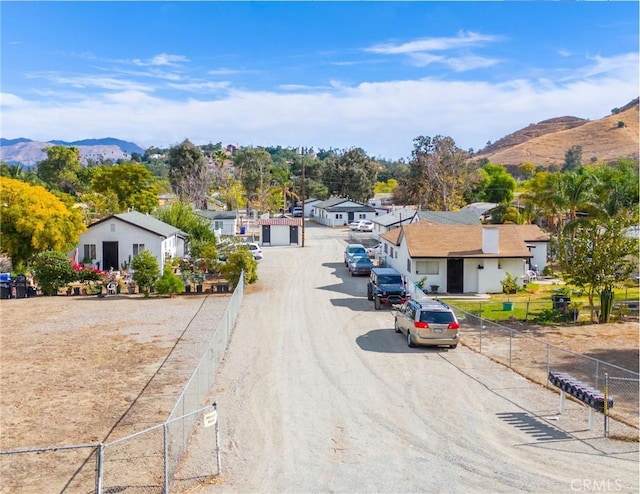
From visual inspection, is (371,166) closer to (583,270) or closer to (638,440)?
(583,270)

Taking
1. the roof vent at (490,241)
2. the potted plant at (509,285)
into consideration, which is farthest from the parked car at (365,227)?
the potted plant at (509,285)

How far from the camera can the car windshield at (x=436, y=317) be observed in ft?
79.8

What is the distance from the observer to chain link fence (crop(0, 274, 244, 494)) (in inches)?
Answer: 493

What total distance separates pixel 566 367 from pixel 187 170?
101779mm

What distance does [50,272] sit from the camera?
41.2 m

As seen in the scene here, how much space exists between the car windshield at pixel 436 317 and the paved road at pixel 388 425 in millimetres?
1172

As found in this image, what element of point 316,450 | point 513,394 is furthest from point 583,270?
point 316,450

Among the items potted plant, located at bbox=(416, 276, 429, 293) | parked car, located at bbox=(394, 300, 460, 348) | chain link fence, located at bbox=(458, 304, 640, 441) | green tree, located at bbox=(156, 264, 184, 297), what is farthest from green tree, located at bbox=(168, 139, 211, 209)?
parked car, located at bbox=(394, 300, 460, 348)

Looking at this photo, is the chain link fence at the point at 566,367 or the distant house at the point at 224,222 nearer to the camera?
the chain link fence at the point at 566,367

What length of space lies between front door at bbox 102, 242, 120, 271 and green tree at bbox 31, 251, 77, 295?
7.00 metres

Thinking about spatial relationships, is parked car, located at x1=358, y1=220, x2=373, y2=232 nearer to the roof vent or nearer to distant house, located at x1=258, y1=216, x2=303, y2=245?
distant house, located at x1=258, y1=216, x2=303, y2=245

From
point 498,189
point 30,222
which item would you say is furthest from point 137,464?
point 498,189

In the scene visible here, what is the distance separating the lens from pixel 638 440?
49.0 feet

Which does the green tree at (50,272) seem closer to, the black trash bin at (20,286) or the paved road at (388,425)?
the black trash bin at (20,286)
